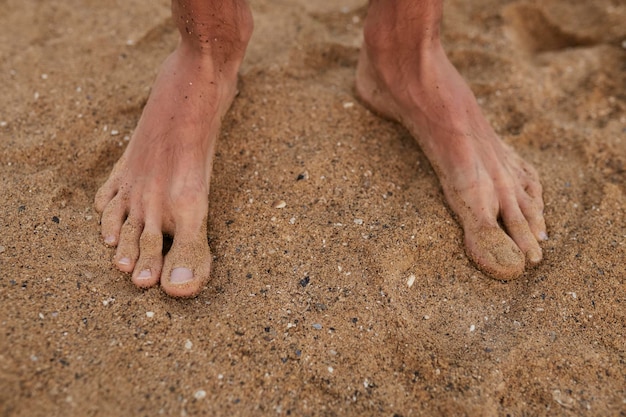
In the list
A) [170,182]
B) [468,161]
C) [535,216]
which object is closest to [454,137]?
[468,161]

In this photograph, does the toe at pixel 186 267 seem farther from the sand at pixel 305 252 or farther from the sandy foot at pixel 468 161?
the sandy foot at pixel 468 161

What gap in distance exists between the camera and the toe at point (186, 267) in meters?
1.46

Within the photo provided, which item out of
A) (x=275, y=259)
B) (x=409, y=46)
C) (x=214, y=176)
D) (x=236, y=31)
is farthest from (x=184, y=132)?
(x=409, y=46)

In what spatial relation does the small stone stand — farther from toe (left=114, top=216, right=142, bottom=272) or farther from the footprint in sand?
the footprint in sand

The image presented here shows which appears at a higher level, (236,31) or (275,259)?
(236,31)

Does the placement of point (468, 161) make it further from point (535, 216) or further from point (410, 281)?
point (410, 281)

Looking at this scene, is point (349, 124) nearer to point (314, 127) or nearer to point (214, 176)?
point (314, 127)

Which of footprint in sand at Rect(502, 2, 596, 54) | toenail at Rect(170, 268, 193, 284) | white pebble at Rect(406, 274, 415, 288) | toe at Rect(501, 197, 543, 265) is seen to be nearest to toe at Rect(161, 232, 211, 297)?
toenail at Rect(170, 268, 193, 284)

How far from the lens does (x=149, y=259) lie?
1521 millimetres

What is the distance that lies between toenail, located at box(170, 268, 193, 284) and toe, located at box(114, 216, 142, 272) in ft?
0.45

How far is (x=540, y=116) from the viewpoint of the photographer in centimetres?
211

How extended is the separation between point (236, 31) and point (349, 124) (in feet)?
1.75

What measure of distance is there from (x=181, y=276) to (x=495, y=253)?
908mm

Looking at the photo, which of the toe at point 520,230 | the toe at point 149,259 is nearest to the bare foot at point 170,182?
the toe at point 149,259
